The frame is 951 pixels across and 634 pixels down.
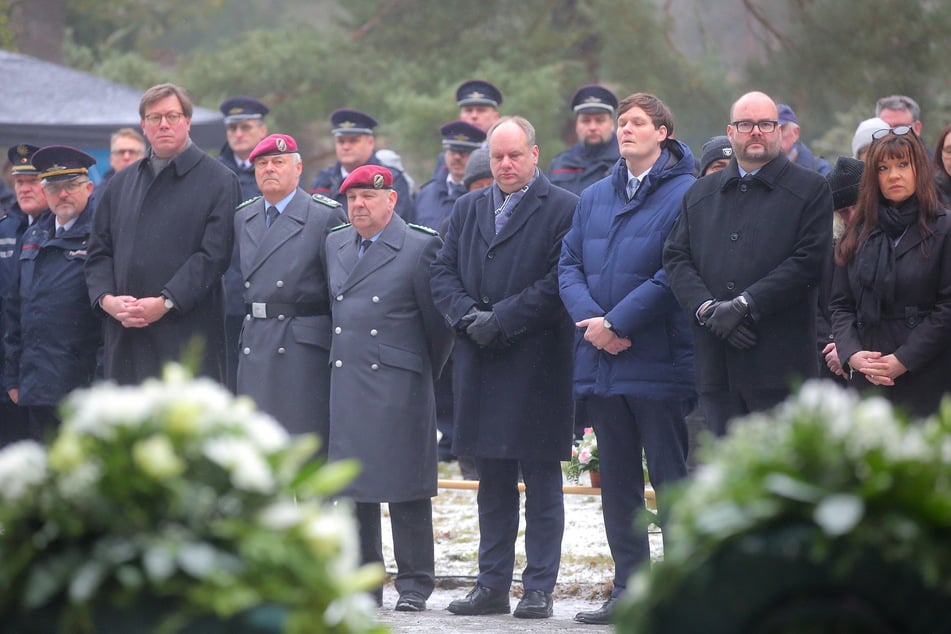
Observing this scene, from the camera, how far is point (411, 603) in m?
6.90

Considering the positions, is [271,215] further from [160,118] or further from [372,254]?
[160,118]

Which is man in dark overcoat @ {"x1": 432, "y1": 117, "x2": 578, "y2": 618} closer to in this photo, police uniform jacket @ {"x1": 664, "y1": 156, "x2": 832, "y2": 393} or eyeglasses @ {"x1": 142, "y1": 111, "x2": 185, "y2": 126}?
police uniform jacket @ {"x1": 664, "y1": 156, "x2": 832, "y2": 393}

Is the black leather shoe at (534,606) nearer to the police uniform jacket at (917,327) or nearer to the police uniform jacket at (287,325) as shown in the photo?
the police uniform jacket at (287,325)

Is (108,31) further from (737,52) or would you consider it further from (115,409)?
(115,409)

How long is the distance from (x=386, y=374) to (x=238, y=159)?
12.4ft

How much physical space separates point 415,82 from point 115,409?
1598 centimetres

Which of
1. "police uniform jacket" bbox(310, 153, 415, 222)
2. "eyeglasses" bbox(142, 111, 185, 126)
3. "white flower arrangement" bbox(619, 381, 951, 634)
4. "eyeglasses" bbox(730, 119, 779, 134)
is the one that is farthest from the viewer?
"police uniform jacket" bbox(310, 153, 415, 222)

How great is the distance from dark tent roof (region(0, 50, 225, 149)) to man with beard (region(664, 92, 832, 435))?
8.21 metres

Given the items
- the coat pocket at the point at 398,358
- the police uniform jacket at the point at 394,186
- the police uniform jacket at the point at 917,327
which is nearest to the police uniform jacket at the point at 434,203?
the police uniform jacket at the point at 394,186

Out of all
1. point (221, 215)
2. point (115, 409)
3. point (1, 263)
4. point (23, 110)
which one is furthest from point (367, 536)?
point (23, 110)

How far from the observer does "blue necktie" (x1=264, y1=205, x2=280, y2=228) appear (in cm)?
748

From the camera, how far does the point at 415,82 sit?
61.1ft

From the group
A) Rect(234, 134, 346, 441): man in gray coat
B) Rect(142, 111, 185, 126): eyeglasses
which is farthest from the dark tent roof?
Rect(234, 134, 346, 441): man in gray coat

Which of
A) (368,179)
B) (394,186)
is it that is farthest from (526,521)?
(394,186)
